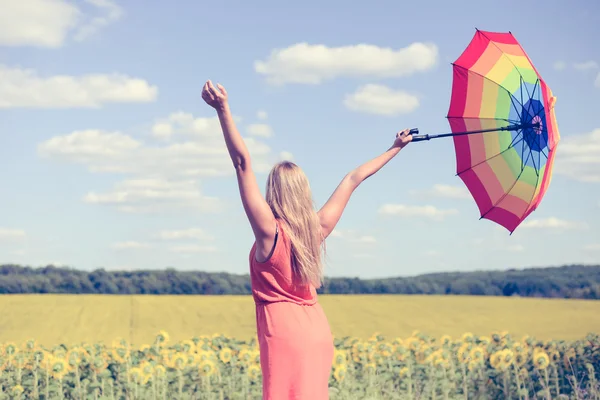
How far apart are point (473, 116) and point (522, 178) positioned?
20.4 inches

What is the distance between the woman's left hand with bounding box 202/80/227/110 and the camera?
3.21m

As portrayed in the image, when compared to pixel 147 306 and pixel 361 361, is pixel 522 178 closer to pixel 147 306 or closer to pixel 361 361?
pixel 361 361

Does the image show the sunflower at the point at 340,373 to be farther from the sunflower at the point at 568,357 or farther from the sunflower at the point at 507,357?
the sunflower at the point at 568,357

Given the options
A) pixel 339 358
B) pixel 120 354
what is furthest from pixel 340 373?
A: pixel 120 354

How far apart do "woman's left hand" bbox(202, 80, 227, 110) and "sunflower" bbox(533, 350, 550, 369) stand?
19.0 ft

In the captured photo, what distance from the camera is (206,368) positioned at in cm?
728

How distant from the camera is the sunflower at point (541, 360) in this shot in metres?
8.03

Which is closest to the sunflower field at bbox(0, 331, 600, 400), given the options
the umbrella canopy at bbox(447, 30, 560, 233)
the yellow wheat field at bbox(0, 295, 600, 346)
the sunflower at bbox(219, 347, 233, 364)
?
the sunflower at bbox(219, 347, 233, 364)

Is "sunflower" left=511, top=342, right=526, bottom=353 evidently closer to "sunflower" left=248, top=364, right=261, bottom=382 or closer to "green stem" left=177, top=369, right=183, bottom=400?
"sunflower" left=248, top=364, right=261, bottom=382

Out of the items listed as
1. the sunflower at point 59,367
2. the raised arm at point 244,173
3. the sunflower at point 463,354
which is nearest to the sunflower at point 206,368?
the sunflower at point 59,367

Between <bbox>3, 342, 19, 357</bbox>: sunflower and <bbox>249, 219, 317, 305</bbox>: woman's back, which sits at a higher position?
<bbox>249, 219, 317, 305</bbox>: woman's back

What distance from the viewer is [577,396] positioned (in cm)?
745

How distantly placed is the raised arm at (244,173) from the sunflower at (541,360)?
17.9 feet

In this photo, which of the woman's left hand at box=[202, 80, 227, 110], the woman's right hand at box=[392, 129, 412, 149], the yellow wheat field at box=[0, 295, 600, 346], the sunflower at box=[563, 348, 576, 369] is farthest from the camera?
the yellow wheat field at box=[0, 295, 600, 346]
